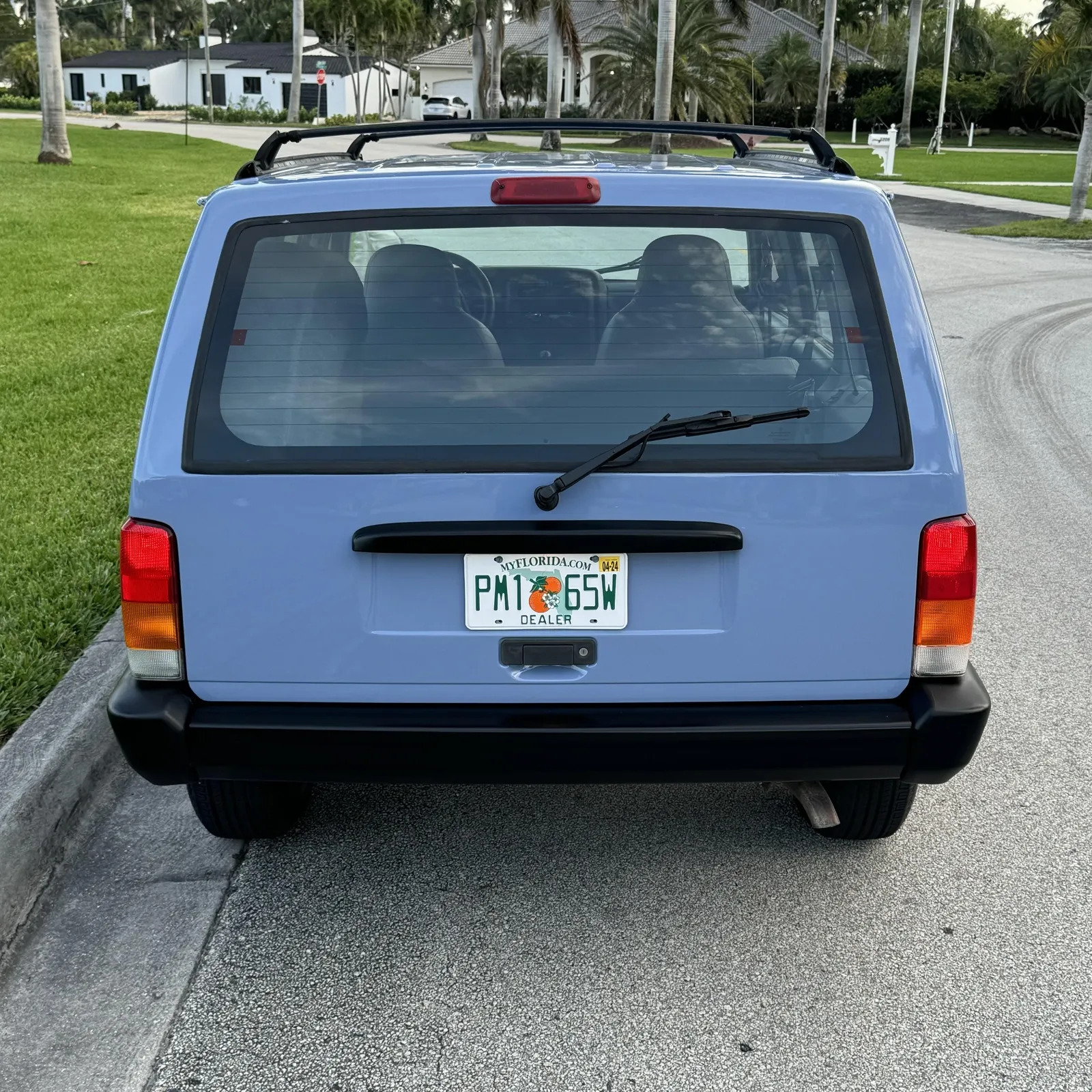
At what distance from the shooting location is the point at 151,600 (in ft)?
9.86

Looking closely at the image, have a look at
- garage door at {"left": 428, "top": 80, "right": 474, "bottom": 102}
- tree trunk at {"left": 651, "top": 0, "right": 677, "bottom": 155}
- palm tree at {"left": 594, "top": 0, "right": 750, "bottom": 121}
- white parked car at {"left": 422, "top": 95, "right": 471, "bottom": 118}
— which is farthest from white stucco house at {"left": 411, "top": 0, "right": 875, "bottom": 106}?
tree trunk at {"left": 651, "top": 0, "right": 677, "bottom": 155}

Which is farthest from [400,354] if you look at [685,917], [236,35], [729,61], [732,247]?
[236,35]

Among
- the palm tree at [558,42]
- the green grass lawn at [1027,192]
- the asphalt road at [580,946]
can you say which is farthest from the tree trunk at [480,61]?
the asphalt road at [580,946]

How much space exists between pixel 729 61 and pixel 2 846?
55346mm

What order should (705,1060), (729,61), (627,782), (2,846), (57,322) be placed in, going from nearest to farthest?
(705,1060)
(627,782)
(2,846)
(57,322)
(729,61)

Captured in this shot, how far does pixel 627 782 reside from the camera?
10.2ft

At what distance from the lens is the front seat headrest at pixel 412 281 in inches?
118

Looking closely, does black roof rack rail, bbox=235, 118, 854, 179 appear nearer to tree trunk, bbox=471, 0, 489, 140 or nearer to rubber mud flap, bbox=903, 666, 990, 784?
rubber mud flap, bbox=903, 666, 990, 784

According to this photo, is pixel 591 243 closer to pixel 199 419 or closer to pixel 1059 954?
pixel 199 419

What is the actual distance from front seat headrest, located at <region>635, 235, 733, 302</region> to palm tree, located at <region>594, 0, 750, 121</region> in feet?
170

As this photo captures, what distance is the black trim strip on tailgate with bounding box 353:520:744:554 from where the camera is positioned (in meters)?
2.89

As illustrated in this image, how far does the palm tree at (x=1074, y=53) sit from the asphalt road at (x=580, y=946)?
20.2 m

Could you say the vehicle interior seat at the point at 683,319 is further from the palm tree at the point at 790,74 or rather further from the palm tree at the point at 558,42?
the palm tree at the point at 790,74

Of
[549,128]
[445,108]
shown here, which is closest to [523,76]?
[445,108]
